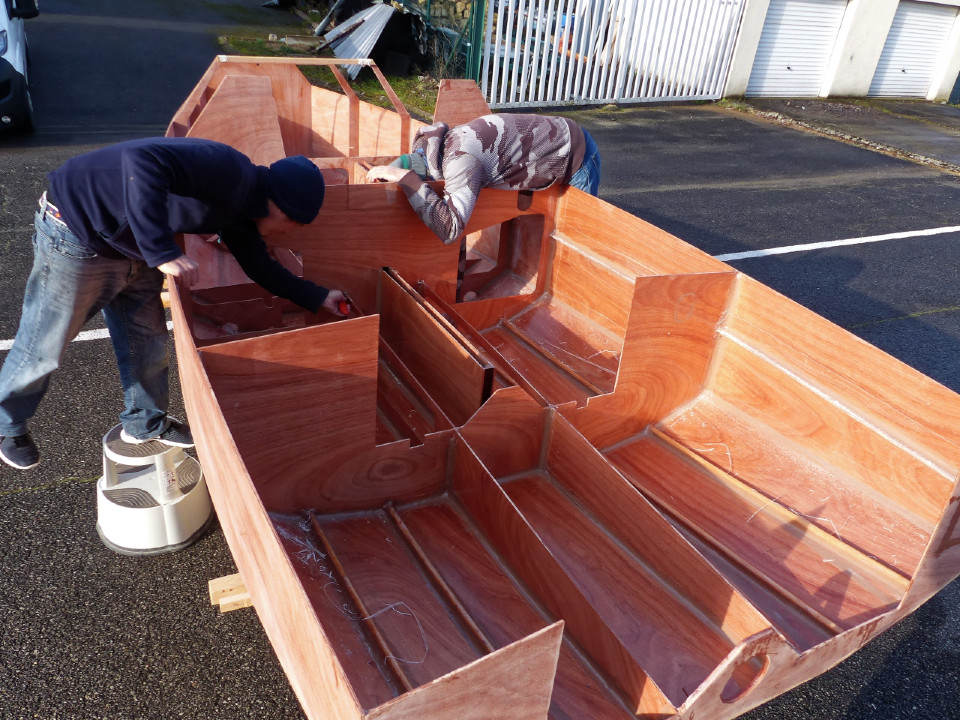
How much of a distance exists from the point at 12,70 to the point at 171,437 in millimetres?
6478

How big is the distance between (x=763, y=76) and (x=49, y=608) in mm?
15151

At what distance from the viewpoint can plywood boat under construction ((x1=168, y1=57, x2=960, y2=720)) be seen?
82.4 inches

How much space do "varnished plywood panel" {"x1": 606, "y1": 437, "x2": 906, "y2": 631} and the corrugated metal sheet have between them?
1031 centimetres

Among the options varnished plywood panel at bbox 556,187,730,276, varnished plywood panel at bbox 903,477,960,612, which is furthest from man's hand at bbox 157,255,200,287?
varnished plywood panel at bbox 903,477,960,612

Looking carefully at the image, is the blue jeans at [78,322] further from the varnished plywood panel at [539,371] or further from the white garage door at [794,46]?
the white garage door at [794,46]

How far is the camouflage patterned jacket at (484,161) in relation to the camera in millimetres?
3820

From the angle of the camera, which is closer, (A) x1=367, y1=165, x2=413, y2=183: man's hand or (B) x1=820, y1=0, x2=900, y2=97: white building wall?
(A) x1=367, y1=165, x2=413, y2=183: man's hand

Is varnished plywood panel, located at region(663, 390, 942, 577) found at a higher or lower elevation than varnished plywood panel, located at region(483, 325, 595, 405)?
higher

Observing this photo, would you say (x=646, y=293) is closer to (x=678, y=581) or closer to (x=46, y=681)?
(x=678, y=581)

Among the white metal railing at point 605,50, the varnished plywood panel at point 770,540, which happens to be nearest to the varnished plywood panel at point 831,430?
the varnished plywood panel at point 770,540

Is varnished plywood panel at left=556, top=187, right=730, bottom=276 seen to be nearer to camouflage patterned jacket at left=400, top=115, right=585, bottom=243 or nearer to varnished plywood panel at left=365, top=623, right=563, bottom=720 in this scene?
camouflage patterned jacket at left=400, top=115, right=585, bottom=243

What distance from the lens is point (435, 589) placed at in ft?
8.21

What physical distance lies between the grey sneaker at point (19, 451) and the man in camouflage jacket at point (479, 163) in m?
2.06

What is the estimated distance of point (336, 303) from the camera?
129 inches
